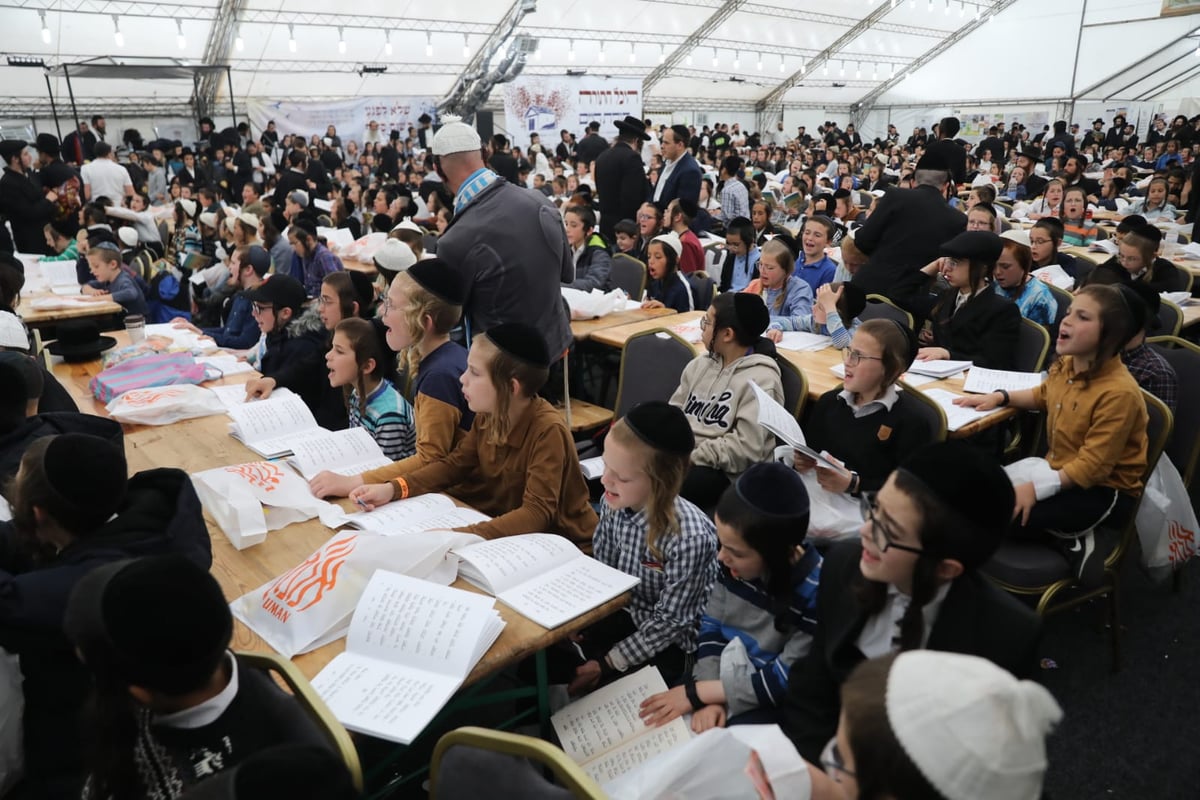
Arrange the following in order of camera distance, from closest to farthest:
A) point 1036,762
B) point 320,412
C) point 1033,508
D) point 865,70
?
point 1036,762 → point 1033,508 → point 320,412 → point 865,70

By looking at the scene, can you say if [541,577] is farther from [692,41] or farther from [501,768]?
[692,41]

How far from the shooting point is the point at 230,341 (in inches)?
177

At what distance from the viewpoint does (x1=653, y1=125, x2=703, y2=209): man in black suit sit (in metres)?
6.61

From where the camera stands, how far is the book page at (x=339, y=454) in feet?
8.19

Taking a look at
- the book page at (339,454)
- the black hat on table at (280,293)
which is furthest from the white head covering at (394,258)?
the book page at (339,454)

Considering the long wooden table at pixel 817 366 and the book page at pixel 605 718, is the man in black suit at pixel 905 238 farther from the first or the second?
the book page at pixel 605 718

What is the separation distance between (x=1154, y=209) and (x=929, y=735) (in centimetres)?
939

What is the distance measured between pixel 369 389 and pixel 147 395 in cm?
88

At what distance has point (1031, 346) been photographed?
12.1 feet

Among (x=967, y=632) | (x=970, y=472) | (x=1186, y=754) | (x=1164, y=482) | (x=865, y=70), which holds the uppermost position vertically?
(x=865, y=70)

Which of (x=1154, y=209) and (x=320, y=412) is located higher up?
(x=1154, y=209)

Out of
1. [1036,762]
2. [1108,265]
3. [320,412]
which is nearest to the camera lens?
[1036,762]

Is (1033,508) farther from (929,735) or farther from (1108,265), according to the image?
(1108,265)

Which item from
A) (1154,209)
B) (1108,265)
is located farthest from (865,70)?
(1108,265)
